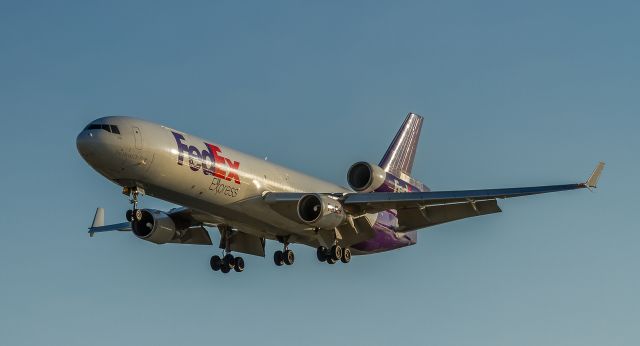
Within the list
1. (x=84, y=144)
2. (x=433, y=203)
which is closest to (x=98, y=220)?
(x=84, y=144)

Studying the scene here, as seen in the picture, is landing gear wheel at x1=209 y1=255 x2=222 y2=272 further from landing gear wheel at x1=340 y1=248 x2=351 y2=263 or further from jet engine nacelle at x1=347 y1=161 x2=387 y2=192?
jet engine nacelle at x1=347 y1=161 x2=387 y2=192

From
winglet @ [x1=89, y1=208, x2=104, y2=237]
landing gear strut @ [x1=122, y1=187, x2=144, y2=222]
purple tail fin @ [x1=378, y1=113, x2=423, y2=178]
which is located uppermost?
purple tail fin @ [x1=378, y1=113, x2=423, y2=178]

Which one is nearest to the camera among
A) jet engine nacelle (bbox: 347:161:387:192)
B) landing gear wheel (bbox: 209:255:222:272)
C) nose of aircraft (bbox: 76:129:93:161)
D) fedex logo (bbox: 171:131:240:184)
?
nose of aircraft (bbox: 76:129:93:161)

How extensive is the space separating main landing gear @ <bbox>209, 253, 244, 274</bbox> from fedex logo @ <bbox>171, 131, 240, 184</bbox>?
22.2ft

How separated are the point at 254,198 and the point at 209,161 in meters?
3.11

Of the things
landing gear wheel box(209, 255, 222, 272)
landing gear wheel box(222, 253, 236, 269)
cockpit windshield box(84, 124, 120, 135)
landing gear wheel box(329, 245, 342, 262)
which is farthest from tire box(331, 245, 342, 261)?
cockpit windshield box(84, 124, 120, 135)

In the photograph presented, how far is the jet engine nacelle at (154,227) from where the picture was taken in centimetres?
5312

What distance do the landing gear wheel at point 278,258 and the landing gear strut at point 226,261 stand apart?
1.89 meters

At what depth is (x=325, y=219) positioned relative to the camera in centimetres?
5047

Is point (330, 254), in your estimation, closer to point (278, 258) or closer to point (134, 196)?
point (278, 258)

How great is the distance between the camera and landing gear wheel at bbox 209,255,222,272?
2151 inches

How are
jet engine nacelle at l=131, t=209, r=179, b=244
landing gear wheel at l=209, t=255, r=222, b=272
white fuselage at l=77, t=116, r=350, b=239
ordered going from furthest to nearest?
landing gear wheel at l=209, t=255, r=222, b=272 → jet engine nacelle at l=131, t=209, r=179, b=244 → white fuselage at l=77, t=116, r=350, b=239

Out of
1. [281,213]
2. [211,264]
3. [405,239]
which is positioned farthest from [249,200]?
[405,239]

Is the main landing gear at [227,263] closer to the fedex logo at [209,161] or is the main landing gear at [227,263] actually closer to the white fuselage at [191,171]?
the white fuselage at [191,171]
